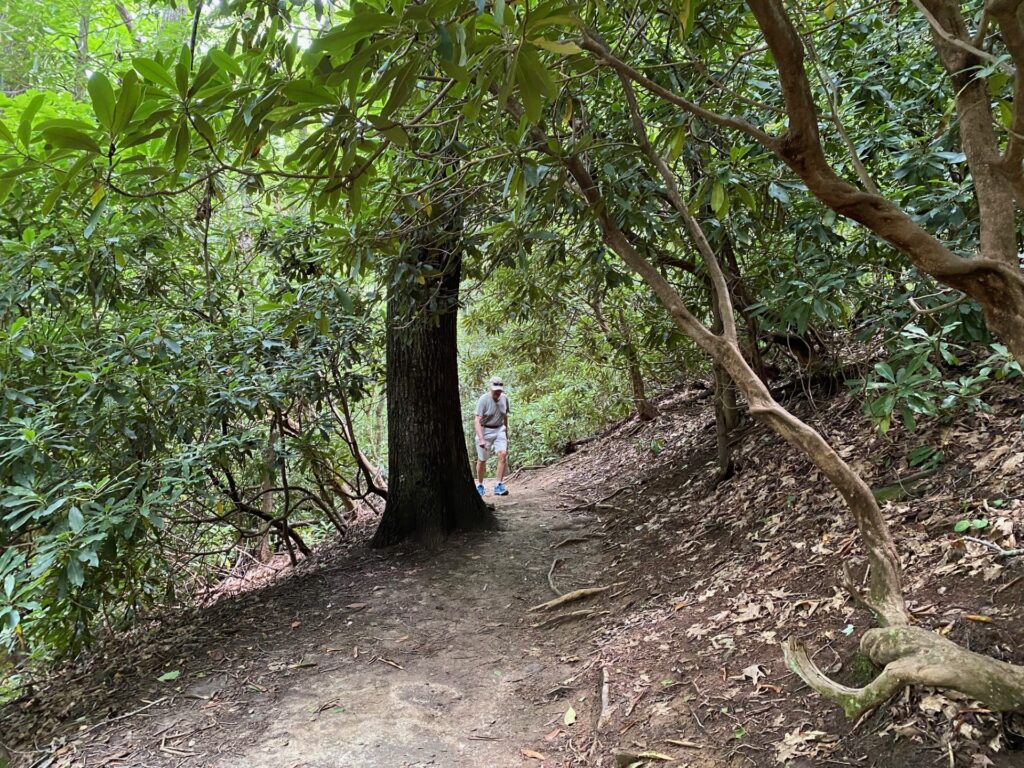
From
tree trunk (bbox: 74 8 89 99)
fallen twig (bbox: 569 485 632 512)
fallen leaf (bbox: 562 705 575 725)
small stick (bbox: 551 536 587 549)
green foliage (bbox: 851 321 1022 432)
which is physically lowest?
fallen twig (bbox: 569 485 632 512)

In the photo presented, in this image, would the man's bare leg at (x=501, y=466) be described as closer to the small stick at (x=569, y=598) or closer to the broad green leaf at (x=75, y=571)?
the small stick at (x=569, y=598)

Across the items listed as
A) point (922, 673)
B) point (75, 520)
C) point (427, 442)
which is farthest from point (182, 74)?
point (427, 442)

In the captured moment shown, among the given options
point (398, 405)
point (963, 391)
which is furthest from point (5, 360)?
point (963, 391)

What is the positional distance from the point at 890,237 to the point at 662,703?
2.14m

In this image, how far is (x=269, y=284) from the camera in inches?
225

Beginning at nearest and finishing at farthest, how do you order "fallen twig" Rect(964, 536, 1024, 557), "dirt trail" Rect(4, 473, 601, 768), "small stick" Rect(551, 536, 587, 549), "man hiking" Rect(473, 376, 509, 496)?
"fallen twig" Rect(964, 536, 1024, 557)
"dirt trail" Rect(4, 473, 601, 768)
"small stick" Rect(551, 536, 587, 549)
"man hiking" Rect(473, 376, 509, 496)

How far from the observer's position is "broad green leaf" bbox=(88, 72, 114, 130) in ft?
5.09

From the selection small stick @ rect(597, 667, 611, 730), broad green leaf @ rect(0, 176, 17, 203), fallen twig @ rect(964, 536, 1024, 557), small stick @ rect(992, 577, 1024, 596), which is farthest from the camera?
small stick @ rect(597, 667, 611, 730)

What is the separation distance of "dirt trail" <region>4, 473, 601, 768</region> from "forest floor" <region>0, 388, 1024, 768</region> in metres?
0.01

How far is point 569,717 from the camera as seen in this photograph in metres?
2.99

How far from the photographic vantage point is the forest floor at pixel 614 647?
2271 millimetres

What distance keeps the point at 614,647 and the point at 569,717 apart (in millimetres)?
551

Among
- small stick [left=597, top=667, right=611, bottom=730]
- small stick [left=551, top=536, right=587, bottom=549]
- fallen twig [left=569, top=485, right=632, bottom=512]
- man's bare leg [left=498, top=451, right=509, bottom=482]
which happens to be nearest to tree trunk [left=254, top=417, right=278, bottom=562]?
small stick [left=551, top=536, right=587, bottom=549]

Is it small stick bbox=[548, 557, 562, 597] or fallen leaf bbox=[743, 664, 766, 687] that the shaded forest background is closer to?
fallen leaf bbox=[743, 664, 766, 687]
